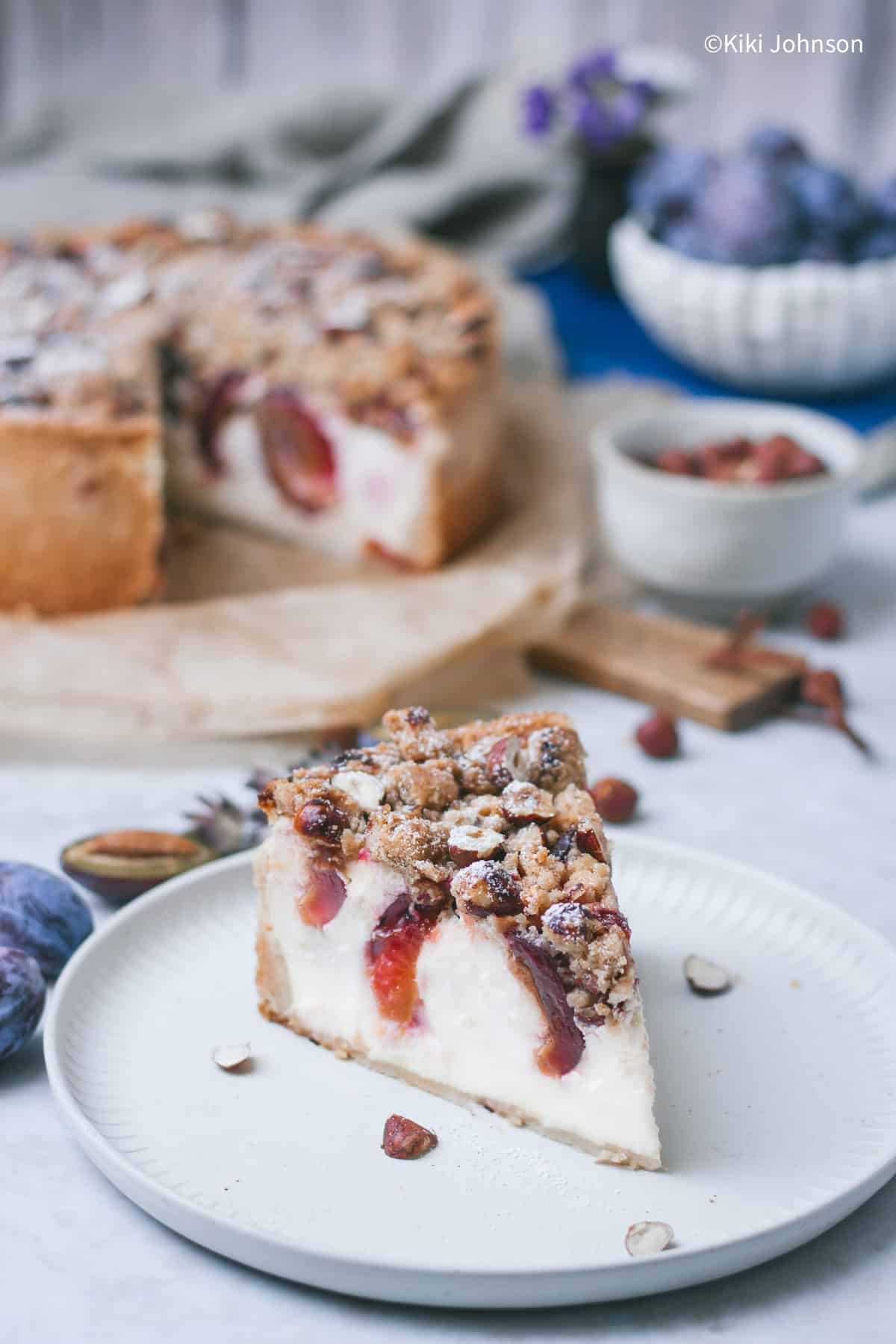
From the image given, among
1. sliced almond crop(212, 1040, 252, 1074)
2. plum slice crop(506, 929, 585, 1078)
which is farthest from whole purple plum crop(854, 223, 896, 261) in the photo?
sliced almond crop(212, 1040, 252, 1074)

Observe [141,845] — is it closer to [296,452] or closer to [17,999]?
[17,999]

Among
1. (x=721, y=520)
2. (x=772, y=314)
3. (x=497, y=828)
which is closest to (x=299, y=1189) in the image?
(x=497, y=828)

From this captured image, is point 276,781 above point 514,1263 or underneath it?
above

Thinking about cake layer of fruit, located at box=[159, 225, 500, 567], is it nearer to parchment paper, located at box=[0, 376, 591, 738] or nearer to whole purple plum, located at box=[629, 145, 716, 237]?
parchment paper, located at box=[0, 376, 591, 738]

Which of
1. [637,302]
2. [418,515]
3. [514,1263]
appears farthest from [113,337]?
[514,1263]

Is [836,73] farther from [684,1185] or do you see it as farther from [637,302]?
[684,1185]

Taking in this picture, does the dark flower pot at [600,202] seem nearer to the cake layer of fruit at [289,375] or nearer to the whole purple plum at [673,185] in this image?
the whole purple plum at [673,185]
